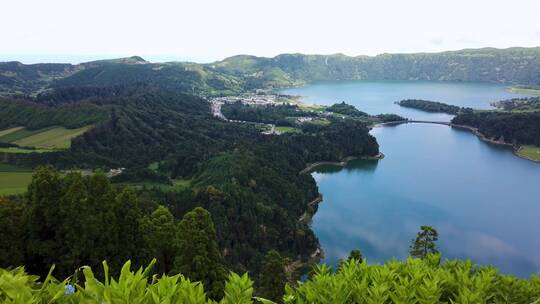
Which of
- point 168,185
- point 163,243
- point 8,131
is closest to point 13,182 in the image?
point 168,185

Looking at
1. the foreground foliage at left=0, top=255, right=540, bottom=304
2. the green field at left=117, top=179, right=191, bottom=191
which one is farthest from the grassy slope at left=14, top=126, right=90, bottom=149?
the foreground foliage at left=0, top=255, right=540, bottom=304

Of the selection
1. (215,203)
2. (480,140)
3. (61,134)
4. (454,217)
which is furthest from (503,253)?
(61,134)

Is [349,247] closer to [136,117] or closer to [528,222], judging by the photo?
[528,222]

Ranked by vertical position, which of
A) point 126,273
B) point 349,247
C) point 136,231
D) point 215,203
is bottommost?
point 349,247

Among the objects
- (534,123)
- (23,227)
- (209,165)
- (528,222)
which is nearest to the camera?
(23,227)

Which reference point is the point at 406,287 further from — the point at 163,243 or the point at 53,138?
the point at 53,138

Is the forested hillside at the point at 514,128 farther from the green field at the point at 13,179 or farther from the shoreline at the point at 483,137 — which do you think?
the green field at the point at 13,179

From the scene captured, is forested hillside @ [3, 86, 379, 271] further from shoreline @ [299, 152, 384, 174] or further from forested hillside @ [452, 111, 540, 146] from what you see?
forested hillside @ [452, 111, 540, 146]
